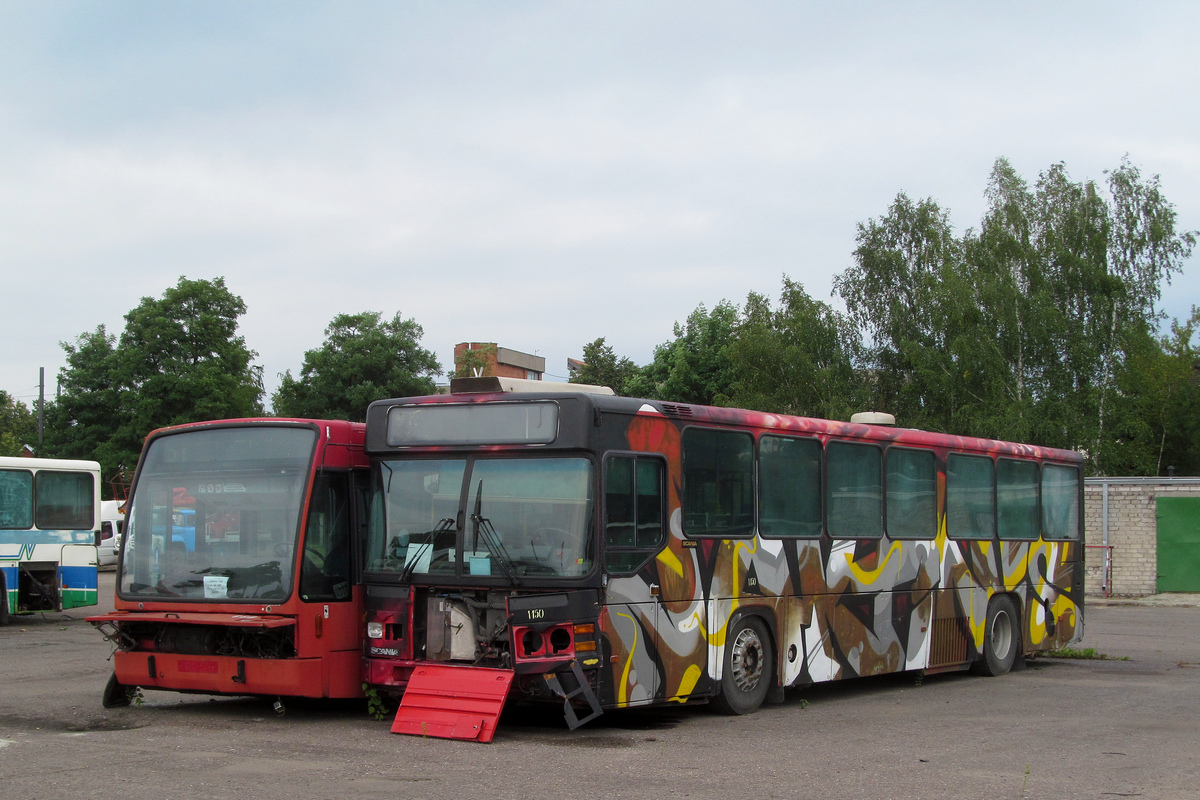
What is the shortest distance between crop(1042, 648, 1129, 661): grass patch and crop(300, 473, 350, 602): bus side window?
10.9m

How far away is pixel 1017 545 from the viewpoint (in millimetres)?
15352

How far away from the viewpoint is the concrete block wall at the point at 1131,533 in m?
31.2

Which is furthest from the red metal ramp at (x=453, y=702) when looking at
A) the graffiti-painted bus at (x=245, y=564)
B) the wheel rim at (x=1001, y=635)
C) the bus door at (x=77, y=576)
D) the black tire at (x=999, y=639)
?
the bus door at (x=77, y=576)

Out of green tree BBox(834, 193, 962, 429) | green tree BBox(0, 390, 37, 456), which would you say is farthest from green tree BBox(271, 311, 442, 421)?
green tree BBox(834, 193, 962, 429)

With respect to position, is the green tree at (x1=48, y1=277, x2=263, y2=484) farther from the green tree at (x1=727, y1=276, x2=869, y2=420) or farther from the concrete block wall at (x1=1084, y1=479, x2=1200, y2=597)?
the concrete block wall at (x1=1084, y1=479, x2=1200, y2=597)

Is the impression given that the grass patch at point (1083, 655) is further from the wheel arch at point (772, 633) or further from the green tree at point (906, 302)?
the green tree at point (906, 302)

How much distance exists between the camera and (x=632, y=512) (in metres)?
9.68

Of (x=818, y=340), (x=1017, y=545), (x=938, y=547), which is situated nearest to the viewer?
(x=938, y=547)

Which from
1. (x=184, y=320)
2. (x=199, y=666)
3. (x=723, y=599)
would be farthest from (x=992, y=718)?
(x=184, y=320)

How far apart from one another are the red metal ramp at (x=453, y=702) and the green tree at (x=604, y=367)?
4775cm

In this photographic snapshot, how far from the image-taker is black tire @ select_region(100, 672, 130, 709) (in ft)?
35.0

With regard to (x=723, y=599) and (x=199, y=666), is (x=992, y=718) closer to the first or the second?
(x=723, y=599)

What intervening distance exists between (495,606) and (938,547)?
21.2 ft

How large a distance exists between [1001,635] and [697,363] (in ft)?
123
